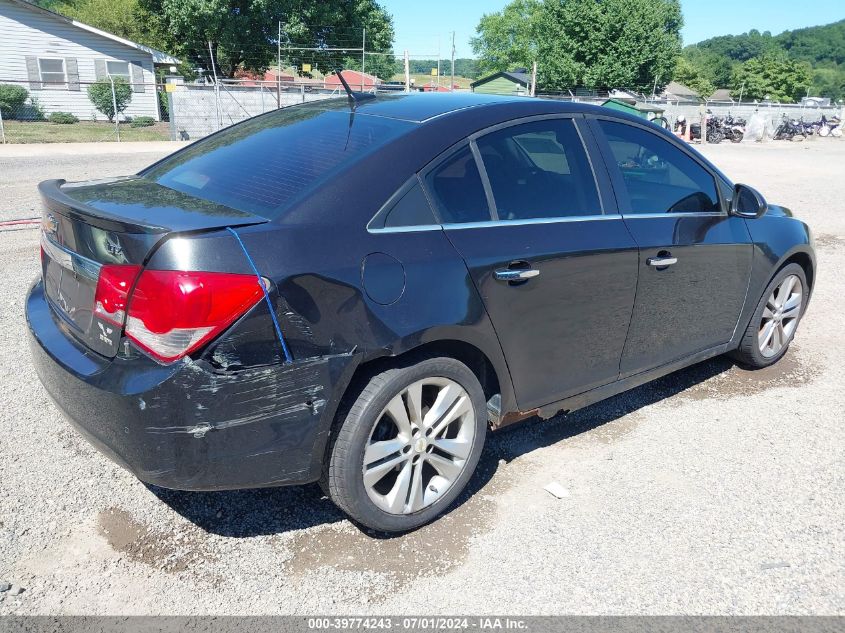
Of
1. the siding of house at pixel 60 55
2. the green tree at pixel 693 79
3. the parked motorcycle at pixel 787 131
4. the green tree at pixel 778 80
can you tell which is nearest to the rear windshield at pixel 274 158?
the siding of house at pixel 60 55

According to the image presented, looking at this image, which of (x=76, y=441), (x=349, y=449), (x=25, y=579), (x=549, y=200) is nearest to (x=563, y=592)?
(x=349, y=449)

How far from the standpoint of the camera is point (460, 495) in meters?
3.21

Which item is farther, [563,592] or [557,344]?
[557,344]

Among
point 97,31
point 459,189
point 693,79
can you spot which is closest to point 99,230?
point 459,189

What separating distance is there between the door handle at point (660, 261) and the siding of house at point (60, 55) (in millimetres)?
32389

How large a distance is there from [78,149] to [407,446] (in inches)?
790

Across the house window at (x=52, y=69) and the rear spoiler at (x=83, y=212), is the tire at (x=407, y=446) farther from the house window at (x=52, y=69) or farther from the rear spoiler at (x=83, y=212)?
the house window at (x=52, y=69)

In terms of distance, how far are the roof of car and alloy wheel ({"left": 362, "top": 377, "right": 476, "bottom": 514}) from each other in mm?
1210

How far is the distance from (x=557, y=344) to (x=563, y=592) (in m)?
1.10

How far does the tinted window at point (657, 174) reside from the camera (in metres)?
3.57

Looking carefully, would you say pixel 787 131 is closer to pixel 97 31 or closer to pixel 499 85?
pixel 499 85

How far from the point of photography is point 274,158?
3002 mm

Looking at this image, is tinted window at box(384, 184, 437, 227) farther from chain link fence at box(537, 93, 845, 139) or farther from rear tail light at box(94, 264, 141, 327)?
chain link fence at box(537, 93, 845, 139)

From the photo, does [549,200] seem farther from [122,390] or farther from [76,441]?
[76,441]
